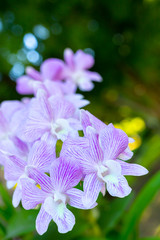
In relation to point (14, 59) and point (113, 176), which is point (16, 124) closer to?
point (113, 176)

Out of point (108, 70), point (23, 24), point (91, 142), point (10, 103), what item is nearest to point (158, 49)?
point (108, 70)

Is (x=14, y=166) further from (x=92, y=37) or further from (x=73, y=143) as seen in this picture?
(x=92, y=37)

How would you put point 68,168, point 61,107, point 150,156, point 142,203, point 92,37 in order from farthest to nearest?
1. point 92,37
2. point 150,156
3. point 142,203
4. point 61,107
5. point 68,168

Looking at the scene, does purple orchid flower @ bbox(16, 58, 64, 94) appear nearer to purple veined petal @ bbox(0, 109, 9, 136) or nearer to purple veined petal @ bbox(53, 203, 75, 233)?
purple veined petal @ bbox(0, 109, 9, 136)

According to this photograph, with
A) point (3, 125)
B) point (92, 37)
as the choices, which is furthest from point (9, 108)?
point (92, 37)

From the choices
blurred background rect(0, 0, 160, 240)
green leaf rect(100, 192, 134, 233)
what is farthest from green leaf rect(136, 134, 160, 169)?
green leaf rect(100, 192, 134, 233)

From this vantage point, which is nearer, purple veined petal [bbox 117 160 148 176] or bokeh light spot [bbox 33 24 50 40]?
purple veined petal [bbox 117 160 148 176]
